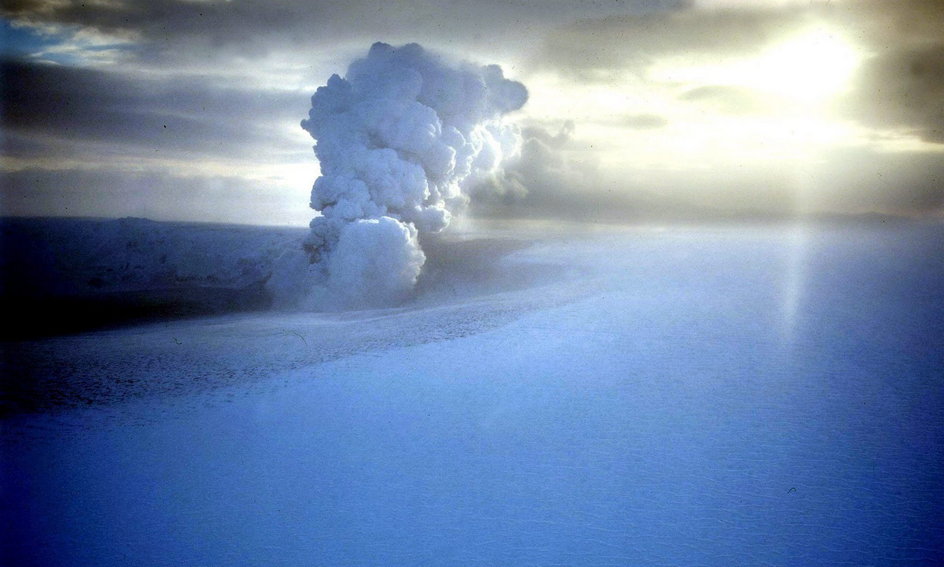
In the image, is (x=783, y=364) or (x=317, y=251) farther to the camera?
(x=317, y=251)

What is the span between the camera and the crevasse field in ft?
27.7

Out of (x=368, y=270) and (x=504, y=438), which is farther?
(x=368, y=270)

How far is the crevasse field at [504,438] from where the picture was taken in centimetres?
845

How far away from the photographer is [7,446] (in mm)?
11555

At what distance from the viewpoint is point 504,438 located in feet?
38.1

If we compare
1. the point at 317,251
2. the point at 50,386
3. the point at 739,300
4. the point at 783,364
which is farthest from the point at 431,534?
the point at 317,251

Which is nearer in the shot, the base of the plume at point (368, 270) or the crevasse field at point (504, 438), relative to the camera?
the crevasse field at point (504, 438)

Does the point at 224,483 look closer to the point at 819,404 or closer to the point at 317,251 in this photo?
the point at 819,404

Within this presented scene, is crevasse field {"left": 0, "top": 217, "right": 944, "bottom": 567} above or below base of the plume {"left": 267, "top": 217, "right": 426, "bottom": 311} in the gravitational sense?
below

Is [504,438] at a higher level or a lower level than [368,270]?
lower

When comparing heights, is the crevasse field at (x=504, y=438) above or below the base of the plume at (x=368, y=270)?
below

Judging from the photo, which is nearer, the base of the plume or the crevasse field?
the crevasse field

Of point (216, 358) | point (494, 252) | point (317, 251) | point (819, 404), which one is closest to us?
point (819, 404)

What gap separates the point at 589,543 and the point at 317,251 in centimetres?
3512
